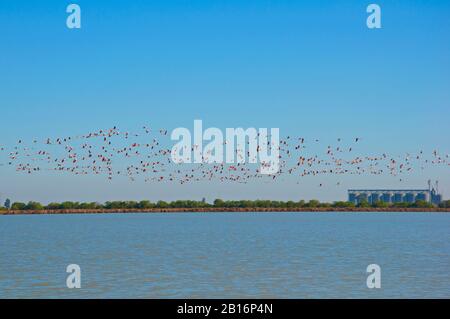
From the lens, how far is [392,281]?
132ft

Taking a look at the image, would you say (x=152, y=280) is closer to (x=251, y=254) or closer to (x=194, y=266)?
(x=194, y=266)

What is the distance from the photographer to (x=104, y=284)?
3831 centimetres

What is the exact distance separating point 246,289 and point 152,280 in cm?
617

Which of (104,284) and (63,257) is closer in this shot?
(104,284)
